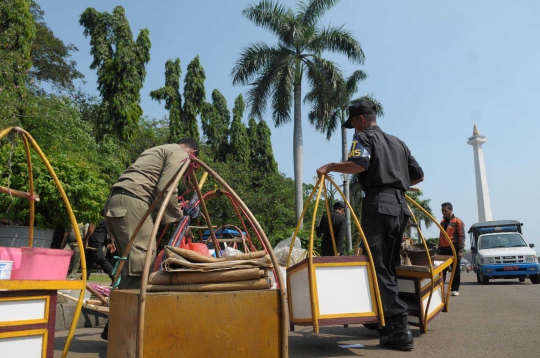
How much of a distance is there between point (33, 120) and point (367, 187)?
57.3ft

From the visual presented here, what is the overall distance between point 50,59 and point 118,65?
526 cm

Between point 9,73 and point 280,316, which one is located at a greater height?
point 9,73

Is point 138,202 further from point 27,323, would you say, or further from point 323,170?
point 27,323

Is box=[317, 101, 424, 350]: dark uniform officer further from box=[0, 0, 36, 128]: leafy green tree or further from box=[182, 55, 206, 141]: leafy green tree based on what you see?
box=[182, 55, 206, 141]: leafy green tree

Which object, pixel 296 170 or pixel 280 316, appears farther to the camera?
pixel 296 170

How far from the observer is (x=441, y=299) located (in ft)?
Answer: 16.5

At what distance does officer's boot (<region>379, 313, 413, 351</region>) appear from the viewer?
3855 millimetres

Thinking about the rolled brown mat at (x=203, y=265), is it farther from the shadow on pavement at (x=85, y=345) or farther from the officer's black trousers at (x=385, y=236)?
the shadow on pavement at (x=85, y=345)

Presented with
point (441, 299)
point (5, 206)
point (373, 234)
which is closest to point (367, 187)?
point (373, 234)

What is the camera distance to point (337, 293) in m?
3.79

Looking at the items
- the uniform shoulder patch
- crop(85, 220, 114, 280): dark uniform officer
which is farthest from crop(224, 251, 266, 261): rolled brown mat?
crop(85, 220, 114, 280): dark uniform officer

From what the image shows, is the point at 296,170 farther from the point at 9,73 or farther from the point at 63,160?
the point at 63,160

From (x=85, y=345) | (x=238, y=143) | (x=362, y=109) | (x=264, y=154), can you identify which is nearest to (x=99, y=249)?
(x=85, y=345)

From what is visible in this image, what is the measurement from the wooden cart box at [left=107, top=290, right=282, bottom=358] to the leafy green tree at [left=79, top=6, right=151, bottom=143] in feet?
83.6
